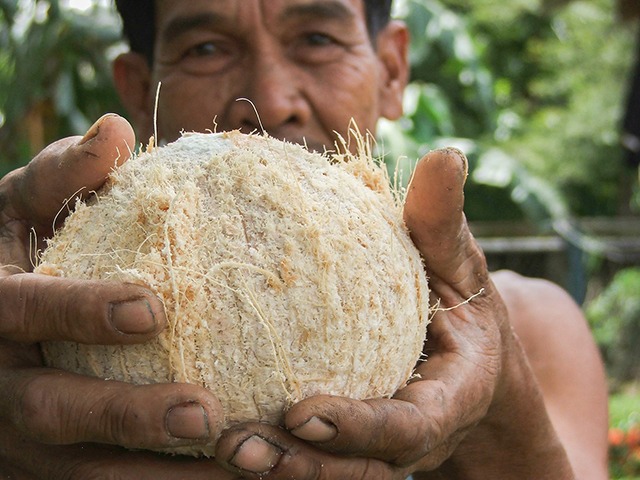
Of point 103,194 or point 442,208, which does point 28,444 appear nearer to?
point 103,194

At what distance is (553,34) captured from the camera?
2141 centimetres

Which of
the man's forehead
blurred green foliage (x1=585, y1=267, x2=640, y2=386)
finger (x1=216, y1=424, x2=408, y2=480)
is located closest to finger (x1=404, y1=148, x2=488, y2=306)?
finger (x1=216, y1=424, x2=408, y2=480)

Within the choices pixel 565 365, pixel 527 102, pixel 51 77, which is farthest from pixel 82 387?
pixel 527 102

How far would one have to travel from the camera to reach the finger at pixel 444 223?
1.34 m

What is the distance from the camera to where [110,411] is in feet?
3.68

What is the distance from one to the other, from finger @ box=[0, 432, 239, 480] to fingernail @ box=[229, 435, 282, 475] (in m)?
0.09

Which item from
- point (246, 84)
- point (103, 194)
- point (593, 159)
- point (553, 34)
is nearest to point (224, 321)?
point (103, 194)

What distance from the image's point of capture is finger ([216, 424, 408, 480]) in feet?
3.67

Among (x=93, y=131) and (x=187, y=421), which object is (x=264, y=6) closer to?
(x=93, y=131)

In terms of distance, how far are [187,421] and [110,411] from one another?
0.42ft

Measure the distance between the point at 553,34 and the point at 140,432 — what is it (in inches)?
879

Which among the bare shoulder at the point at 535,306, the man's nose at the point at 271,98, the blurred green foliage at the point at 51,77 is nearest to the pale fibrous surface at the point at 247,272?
the man's nose at the point at 271,98

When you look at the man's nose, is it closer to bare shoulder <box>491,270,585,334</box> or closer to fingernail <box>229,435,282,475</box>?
fingernail <box>229,435,282,475</box>

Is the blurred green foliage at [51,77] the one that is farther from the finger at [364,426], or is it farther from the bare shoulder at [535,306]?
the finger at [364,426]
